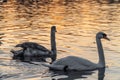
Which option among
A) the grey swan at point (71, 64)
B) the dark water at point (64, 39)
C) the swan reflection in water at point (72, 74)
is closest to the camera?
the swan reflection in water at point (72, 74)

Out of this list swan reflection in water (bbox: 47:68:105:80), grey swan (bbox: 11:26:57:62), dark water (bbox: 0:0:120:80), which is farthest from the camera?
grey swan (bbox: 11:26:57:62)

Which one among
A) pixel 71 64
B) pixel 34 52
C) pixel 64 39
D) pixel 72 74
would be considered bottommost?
pixel 64 39

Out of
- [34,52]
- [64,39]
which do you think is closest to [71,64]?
[34,52]

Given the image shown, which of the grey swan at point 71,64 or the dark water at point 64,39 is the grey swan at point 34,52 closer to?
the dark water at point 64,39

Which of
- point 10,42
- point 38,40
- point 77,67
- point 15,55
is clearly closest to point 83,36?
point 38,40

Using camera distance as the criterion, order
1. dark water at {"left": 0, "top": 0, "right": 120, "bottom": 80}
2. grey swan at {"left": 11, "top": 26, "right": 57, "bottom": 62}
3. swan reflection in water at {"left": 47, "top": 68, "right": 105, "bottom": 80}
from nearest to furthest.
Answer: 1. swan reflection in water at {"left": 47, "top": 68, "right": 105, "bottom": 80}
2. dark water at {"left": 0, "top": 0, "right": 120, "bottom": 80}
3. grey swan at {"left": 11, "top": 26, "right": 57, "bottom": 62}

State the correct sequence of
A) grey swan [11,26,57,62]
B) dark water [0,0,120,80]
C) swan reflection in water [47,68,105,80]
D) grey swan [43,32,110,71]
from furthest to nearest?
grey swan [11,26,57,62], grey swan [43,32,110,71], dark water [0,0,120,80], swan reflection in water [47,68,105,80]

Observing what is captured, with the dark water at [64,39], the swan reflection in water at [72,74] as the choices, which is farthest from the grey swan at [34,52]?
the swan reflection in water at [72,74]

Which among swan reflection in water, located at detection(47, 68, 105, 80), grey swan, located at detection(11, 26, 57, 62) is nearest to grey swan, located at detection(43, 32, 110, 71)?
swan reflection in water, located at detection(47, 68, 105, 80)

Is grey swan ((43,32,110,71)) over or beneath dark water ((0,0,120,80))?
over

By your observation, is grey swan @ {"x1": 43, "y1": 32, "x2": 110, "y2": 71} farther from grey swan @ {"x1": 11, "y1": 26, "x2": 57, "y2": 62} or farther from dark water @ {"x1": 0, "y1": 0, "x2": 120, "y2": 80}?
grey swan @ {"x1": 11, "y1": 26, "x2": 57, "y2": 62}

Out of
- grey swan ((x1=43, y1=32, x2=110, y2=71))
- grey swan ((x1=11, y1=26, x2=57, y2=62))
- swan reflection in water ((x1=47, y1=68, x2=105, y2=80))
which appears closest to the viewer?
swan reflection in water ((x1=47, y1=68, x2=105, y2=80))

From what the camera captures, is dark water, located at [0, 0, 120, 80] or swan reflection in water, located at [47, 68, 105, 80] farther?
dark water, located at [0, 0, 120, 80]

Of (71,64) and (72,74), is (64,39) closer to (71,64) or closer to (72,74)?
(71,64)
